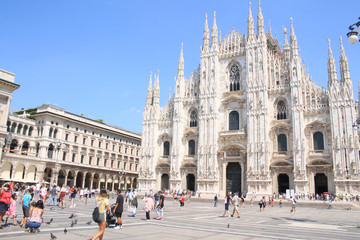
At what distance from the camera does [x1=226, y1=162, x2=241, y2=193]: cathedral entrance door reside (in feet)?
131

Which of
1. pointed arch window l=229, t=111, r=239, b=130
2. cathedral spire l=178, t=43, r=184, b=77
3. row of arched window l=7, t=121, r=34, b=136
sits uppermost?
cathedral spire l=178, t=43, r=184, b=77

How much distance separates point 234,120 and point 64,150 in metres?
28.0

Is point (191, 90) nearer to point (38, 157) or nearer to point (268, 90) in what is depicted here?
point (268, 90)

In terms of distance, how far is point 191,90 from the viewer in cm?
4600

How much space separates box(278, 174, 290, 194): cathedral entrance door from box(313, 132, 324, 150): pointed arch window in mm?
4922

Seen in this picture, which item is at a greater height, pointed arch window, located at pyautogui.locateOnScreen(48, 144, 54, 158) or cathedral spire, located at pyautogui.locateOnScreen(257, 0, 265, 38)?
cathedral spire, located at pyautogui.locateOnScreen(257, 0, 265, 38)

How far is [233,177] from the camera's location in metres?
40.2

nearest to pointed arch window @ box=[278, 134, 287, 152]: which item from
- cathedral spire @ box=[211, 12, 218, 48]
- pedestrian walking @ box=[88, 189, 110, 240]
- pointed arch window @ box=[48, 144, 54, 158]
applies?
cathedral spire @ box=[211, 12, 218, 48]

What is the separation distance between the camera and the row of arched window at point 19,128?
151ft

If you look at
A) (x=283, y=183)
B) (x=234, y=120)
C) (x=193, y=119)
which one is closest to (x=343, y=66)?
(x=234, y=120)

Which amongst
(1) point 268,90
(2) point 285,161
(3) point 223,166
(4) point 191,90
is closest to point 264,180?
(2) point 285,161

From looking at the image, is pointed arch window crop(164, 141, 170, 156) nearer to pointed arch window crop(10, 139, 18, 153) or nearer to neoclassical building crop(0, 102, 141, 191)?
neoclassical building crop(0, 102, 141, 191)

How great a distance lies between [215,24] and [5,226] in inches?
1620

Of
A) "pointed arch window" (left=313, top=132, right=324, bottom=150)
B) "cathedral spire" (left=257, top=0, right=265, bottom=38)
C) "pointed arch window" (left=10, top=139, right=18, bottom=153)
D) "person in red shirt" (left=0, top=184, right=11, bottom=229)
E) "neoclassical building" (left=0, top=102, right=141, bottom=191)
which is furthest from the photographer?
"pointed arch window" (left=10, top=139, right=18, bottom=153)
